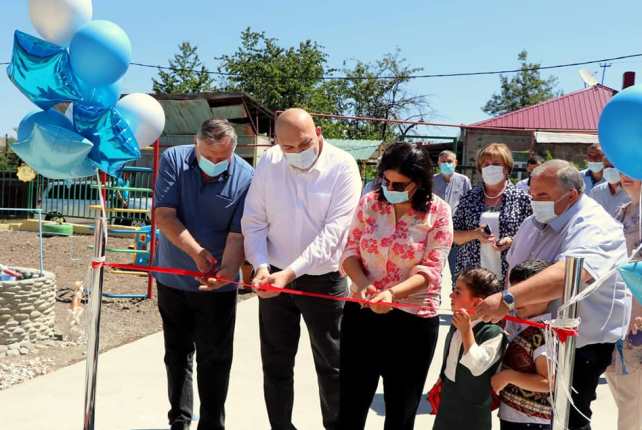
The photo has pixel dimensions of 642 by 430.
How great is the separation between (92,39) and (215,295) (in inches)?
58.1

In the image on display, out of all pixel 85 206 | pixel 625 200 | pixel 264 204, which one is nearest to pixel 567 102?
pixel 85 206

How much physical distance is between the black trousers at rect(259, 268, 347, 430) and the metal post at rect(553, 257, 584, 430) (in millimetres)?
1312

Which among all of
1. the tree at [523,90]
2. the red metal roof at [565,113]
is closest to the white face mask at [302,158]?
the red metal roof at [565,113]

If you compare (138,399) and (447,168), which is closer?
(138,399)

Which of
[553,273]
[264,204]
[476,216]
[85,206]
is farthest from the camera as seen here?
[85,206]

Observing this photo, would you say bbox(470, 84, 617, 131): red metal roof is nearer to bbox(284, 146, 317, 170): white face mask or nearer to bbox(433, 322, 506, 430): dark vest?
bbox(284, 146, 317, 170): white face mask

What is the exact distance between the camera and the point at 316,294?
3.50 m

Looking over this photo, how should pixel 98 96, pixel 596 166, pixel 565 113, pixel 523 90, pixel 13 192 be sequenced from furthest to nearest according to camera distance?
pixel 523 90 < pixel 565 113 < pixel 13 192 < pixel 596 166 < pixel 98 96

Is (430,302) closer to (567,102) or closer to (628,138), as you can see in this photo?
(628,138)

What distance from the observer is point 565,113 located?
31156 millimetres

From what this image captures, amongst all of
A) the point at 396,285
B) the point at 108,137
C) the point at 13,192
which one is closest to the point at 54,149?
the point at 108,137

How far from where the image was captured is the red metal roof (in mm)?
30219

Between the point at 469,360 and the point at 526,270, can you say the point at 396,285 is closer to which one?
the point at 469,360

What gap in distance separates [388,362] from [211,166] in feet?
4.63
